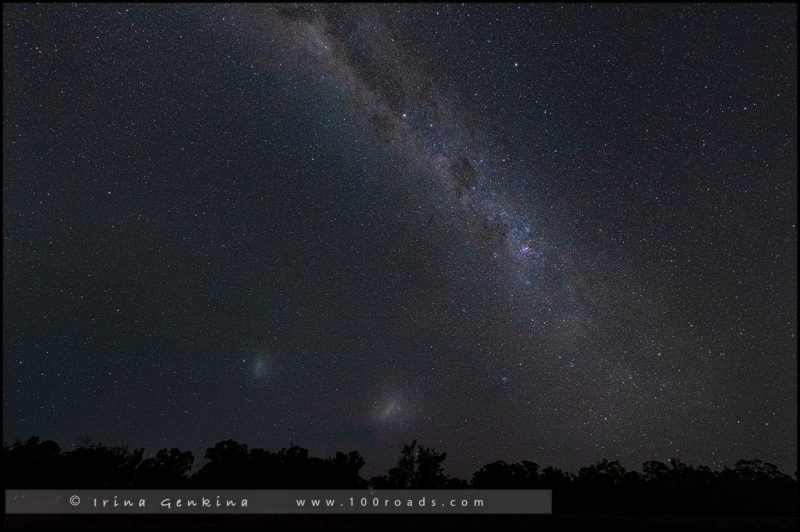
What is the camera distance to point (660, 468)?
49.1m

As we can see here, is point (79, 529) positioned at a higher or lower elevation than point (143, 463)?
higher

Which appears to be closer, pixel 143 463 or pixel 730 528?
pixel 730 528

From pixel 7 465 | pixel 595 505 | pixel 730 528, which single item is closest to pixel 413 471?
pixel 595 505

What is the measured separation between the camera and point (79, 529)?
45.0ft

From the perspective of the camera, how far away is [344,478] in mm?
40969

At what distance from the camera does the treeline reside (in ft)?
121

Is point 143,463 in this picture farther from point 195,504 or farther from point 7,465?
point 195,504

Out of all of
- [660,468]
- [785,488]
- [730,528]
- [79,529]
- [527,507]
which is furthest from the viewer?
[660,468]

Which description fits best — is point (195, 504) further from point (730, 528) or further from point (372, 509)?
point (730, 528)

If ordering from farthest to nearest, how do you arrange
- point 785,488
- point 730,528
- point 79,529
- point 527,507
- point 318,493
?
point 785,488 → point 318,493 → point 527,507 → point 730,528 → point 79,529

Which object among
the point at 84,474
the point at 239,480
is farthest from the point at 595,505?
the point at 84,474

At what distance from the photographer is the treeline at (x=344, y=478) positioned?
1453 inches

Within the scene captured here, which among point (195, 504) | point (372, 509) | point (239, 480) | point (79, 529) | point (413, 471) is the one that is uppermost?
point (79, 529)

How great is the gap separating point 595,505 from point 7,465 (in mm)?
53935
